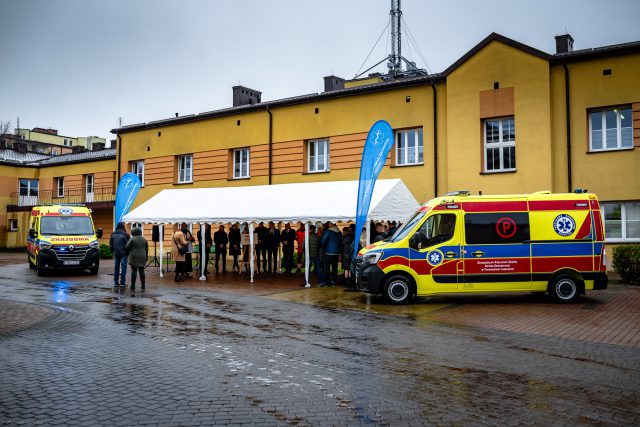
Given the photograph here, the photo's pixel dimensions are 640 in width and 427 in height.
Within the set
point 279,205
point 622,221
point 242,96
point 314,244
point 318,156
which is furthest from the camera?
point 242,96

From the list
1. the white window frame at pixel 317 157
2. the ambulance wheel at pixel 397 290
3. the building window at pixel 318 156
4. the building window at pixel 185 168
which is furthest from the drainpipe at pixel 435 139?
the building window at pixel 185 168

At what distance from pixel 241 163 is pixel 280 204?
35.4 feet

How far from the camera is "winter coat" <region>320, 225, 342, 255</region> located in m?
16.5

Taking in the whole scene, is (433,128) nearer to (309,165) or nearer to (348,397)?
(309,165)

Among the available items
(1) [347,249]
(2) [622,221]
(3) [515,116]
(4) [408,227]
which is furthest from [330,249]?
(2) [622,221]

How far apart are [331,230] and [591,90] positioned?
10.5 m

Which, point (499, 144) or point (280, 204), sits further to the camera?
point (499, 144)

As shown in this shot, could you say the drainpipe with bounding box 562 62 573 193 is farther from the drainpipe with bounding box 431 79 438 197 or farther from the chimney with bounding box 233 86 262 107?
the chimney with bounding box 233 86 262 107

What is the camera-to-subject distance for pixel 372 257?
13.0 meters

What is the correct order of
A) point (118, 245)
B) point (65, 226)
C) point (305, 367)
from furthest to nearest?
point (65, 226)
point (118, 245)
point (305, 367)

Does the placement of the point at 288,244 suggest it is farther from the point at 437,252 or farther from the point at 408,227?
the point at 437,252

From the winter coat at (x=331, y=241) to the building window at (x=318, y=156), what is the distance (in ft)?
29.3

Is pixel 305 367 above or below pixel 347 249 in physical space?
below

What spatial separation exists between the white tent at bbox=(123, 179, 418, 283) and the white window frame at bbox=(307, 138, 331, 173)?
5.51 metres
